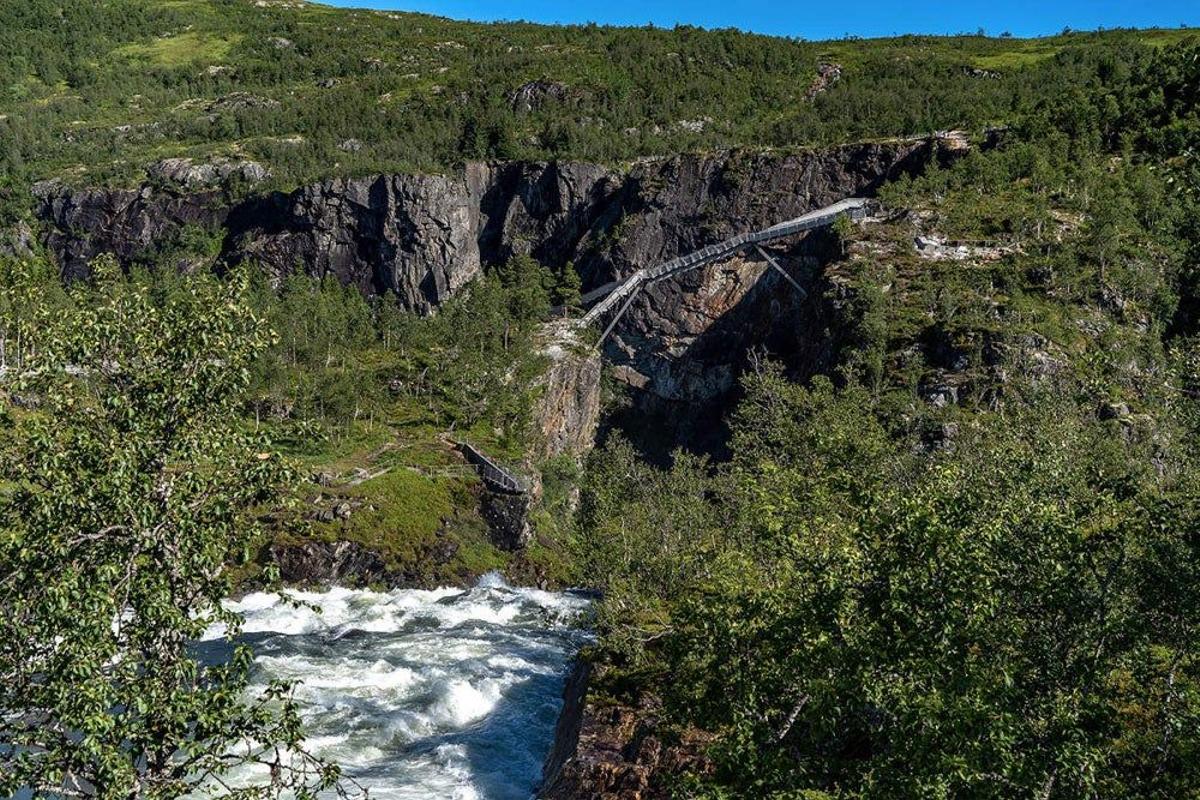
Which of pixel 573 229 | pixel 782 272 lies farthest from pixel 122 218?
pixel 782 272

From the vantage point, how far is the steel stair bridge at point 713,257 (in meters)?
126

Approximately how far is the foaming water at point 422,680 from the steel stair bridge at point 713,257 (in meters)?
70.3

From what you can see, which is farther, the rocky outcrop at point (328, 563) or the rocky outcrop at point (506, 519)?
the rocky outcrop at point (506, 519)

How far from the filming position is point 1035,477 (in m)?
22.9

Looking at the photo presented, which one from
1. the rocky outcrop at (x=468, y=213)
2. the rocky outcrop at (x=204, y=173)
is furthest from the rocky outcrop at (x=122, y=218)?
the rocky outcrop at (x=204, y=173)

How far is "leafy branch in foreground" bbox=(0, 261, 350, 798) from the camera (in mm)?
12633

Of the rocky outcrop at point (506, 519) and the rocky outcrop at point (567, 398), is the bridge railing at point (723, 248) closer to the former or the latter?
the rocky outcrop at point (567, 398)

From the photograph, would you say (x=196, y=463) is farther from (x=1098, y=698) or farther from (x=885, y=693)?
(x=1098, y=698)

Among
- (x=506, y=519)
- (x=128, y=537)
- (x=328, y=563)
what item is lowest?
(x=328, y=563)

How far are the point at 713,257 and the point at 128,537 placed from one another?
401ft

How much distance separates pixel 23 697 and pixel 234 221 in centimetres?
16950

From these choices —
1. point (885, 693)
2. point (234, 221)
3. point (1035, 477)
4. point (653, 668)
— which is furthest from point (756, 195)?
point (885, 693)

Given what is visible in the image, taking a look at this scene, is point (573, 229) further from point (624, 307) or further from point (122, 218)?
point (122, 218)

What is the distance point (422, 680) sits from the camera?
1890 inches
